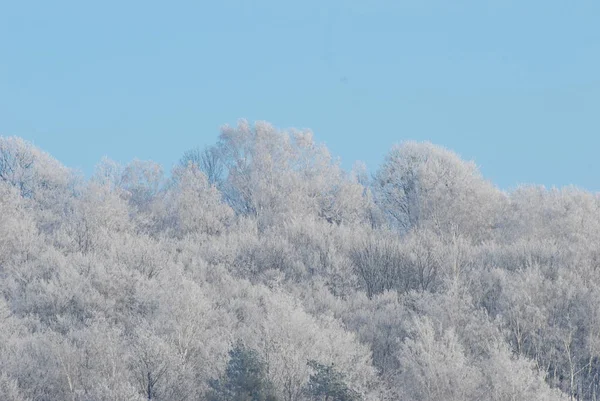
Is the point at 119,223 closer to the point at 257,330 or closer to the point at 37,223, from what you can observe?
the point at 37,223

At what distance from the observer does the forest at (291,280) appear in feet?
95.2

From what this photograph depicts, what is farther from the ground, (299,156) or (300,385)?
(299,156)

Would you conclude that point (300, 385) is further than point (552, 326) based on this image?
No

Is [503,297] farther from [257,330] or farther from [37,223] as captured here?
[37,223]

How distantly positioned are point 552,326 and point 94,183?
3414 cm

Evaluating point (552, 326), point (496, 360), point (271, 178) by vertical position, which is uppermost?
point (271, 178)

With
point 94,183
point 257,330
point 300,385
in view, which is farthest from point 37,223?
point 300,385

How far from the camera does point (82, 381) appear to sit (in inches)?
1164

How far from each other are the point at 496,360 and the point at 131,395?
34.7 ft

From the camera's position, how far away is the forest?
29.0 meters

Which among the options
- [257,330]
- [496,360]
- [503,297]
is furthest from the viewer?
[503,297]

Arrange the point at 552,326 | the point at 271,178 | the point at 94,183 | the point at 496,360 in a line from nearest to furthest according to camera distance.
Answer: the point at 496,360, the point at 552,326, the point at 94,183, the point at 271,178

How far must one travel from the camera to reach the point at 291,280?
45.7m

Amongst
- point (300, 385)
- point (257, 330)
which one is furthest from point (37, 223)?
point (300, 385)
